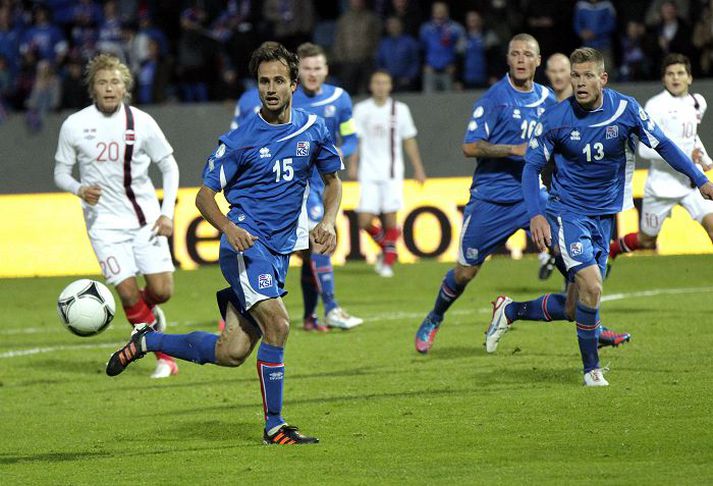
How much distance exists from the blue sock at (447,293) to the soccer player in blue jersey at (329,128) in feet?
4.70

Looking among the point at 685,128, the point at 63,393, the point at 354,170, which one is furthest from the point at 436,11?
the point at 63,393

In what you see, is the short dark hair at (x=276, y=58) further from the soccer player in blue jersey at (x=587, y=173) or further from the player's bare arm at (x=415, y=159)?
the player's bare arm at (x=415, y=159)

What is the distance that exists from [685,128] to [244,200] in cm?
612

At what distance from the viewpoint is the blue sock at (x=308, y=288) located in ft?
39.5

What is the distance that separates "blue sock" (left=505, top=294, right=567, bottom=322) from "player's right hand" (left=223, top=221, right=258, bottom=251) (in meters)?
3.02

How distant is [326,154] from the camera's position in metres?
7.42

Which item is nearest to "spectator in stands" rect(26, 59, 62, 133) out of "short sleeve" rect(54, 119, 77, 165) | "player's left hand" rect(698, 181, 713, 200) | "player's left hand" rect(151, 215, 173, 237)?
"short sleeve" rect(54, 119, 77, 165)

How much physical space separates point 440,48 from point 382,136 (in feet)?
7.45

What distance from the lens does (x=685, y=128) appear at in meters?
12.2

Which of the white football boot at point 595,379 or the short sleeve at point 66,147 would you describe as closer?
the white football boot at point 595,379

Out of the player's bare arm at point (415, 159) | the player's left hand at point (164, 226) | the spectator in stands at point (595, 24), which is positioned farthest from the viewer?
the spectator in stands at point (595, 24)

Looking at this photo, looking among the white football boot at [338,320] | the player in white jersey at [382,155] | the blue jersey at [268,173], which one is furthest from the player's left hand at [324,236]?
the player in white jersey at [382,155]

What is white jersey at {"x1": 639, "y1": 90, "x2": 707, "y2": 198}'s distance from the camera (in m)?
12.2

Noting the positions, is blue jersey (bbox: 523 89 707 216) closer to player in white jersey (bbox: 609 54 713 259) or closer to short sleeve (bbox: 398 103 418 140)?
player in white jersey (bbox: 609 54 713 259)
